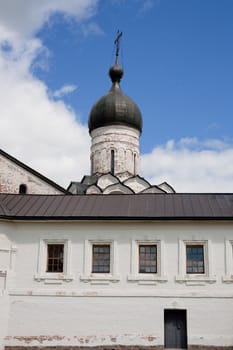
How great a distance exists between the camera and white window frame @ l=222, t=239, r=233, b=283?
14.9 m

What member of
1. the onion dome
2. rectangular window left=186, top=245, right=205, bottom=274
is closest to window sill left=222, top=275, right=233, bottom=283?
rectangular window left=186, top=245, right=205, bottom=274

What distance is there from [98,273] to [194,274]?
3262 mm

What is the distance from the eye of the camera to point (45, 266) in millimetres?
15523

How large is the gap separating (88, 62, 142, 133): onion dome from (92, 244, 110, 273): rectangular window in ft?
54.8

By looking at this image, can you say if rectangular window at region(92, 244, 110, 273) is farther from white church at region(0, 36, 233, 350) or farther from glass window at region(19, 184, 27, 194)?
glass window at region(19, 184, 27, 194)

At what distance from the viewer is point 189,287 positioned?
1494cm

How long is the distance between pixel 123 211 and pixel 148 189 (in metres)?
13.6

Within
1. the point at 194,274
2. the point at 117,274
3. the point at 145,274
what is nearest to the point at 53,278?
the point at 117,274

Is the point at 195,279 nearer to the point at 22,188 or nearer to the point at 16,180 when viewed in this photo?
the point at 22,188

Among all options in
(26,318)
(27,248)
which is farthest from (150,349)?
(27,248)

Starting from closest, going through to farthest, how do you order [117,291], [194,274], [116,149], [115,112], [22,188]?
1. [117,291]
2. [194,274]
3. [22,188]
4. [116,149]
5. [115,112]

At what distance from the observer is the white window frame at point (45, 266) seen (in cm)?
1526

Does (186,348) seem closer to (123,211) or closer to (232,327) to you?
(232,327)

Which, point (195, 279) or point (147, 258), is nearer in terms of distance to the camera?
point (195, 279)
